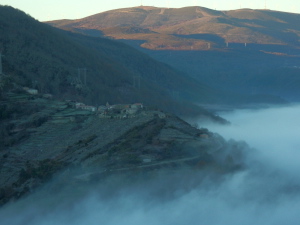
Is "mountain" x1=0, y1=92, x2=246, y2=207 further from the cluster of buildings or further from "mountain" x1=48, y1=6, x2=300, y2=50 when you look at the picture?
"mountain" x1=48, y1=6, x2=300, y2=50

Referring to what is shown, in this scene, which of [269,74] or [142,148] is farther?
[269,74]

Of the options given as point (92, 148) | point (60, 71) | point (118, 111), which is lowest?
point (60, 71)

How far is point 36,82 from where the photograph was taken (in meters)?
51.3

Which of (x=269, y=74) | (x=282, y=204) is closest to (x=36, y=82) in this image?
(x=282, y=204)

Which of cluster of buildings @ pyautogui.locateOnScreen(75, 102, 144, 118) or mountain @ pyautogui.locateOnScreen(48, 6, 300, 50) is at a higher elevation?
cluster of buildings @ pyautogui.locateOnScreen(75, 102, 144, 118)

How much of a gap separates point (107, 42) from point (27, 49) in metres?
48.3

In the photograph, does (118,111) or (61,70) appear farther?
(61,70)

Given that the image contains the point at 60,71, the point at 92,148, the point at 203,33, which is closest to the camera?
the point at 92,148

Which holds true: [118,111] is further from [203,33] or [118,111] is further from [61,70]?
[203,33]

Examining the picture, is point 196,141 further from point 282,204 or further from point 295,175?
point 282,204

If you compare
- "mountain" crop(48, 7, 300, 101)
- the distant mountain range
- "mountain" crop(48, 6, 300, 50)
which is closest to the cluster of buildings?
the distant mountain range

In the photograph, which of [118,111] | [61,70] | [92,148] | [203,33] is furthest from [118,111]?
[203,33]

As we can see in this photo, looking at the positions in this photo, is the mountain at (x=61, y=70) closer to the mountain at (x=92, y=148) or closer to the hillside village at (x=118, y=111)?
the hillside village at (x=118, y=111)

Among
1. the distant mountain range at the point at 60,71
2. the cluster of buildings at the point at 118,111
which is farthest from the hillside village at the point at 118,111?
the distant mountain range at the point at 60,71
